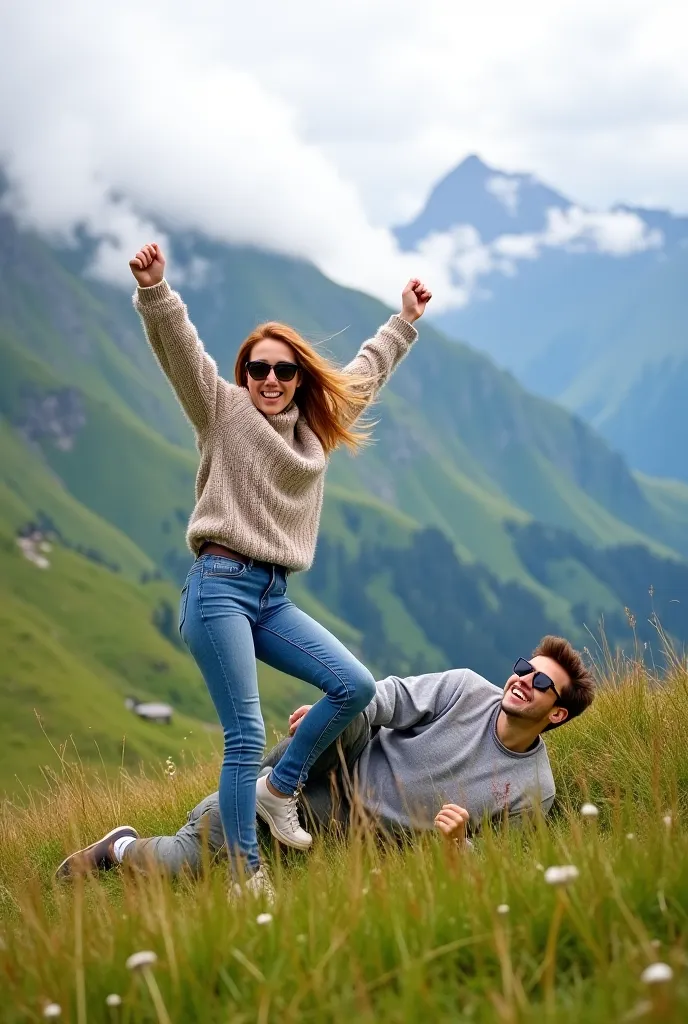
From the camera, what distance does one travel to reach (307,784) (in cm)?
632

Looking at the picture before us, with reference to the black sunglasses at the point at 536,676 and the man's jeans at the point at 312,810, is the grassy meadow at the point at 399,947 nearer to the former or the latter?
the black sunglasses at the point at 536,676

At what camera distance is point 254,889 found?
4359mm

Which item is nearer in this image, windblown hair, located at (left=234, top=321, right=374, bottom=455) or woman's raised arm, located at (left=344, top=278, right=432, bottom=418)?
windblown hair, located at (left=234, top=321, right=374, bottom=455)

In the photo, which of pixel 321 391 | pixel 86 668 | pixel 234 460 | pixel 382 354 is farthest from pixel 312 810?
pixel 86 668

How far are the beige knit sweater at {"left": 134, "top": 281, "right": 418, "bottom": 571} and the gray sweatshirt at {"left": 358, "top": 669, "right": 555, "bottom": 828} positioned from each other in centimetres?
113

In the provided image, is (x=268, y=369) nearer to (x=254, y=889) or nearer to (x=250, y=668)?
(x=250, y=668)

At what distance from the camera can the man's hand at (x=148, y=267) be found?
18.4 ft

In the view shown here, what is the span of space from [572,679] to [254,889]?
242 cm

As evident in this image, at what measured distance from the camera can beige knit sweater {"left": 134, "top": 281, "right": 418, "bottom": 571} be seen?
224 inches

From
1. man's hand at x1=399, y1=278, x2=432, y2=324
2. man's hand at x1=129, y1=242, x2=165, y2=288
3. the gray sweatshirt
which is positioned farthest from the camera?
man's hand at x1=399, y1=278, x2=432, y2=324

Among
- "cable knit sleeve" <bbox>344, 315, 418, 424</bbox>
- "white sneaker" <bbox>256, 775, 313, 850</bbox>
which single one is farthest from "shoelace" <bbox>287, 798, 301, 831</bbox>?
"cable knit sleeve" <bbox>344, 315, 418, 424</bbox>

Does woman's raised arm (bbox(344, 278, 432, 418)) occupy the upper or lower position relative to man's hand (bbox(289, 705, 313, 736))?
upper

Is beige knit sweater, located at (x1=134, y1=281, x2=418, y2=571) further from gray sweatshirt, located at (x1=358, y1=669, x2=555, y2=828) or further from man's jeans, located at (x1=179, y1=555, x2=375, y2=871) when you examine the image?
gray sweatshirt, located at (x1=358, y1=669, x2=555, y2=828)

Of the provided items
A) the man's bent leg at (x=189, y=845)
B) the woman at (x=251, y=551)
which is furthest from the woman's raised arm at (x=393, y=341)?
the man's bent leg at (x=189, y=845)
